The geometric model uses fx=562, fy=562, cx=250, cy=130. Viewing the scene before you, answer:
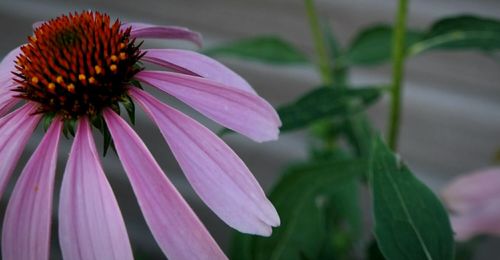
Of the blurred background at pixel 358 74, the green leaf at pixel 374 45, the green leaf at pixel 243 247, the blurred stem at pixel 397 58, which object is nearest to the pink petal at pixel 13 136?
the green leaf at pixel 243 247

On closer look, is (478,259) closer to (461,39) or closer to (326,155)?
(326,155)

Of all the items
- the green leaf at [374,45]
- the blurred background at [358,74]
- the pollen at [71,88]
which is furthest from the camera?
the blurred background at [358,74]

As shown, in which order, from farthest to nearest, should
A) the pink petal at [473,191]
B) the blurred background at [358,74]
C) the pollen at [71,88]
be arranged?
1. the blurred background at [358,74]
2. the pink petal at [473,191]
3. the pollen at [71,88]

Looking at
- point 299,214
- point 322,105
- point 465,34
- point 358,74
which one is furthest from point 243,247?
point 358,74

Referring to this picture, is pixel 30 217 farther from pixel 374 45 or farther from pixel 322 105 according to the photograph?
pixel 374 45

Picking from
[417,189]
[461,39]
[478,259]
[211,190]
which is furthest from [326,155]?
[478,259]

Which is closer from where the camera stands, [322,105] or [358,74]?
[322,105]

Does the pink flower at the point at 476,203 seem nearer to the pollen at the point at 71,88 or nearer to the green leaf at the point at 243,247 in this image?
Result: the green leaf at the point at 243,247
